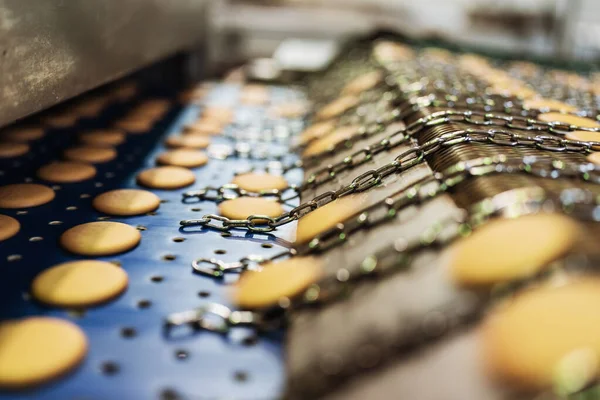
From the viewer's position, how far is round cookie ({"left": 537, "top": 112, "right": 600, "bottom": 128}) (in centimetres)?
155

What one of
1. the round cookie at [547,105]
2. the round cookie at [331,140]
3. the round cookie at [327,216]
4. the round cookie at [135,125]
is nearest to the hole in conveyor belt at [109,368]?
the round cookie at [327,216]

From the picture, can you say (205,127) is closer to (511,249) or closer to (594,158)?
(594,158)

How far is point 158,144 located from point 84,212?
64 centimetres

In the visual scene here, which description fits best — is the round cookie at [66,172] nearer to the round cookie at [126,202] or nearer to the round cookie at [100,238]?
the round cookie at [126,202]

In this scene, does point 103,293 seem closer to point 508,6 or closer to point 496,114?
point 496,114

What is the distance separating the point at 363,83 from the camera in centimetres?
235

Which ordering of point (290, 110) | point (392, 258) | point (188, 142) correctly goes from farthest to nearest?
point (290, 110) → point (188, 142) → point (392, 258)

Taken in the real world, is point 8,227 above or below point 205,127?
above

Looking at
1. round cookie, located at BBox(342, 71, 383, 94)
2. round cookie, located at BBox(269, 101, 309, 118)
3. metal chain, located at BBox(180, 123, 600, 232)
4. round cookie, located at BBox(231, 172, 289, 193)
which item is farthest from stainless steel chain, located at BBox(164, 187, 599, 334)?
round cookie, located at BBox(269, 101, 309, 118)

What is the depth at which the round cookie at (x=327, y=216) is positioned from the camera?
44.1 inches

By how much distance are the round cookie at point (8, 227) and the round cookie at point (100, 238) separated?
110 millimetres

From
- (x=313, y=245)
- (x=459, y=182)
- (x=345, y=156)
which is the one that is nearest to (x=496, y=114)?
(x=345, y=156)

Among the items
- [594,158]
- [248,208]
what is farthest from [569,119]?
[248,208]

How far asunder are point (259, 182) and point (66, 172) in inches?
21.5
